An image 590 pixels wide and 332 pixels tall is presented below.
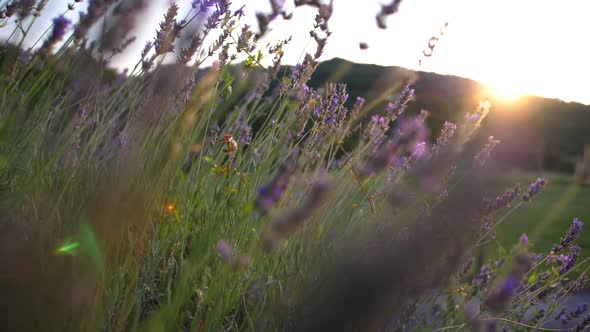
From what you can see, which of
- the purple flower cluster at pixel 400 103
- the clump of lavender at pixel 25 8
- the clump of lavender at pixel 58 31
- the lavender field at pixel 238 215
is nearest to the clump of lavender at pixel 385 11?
the lavender field at pixel 238 215

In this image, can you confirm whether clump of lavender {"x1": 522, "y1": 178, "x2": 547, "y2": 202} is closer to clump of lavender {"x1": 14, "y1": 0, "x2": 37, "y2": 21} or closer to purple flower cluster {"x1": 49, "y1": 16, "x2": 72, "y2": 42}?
purple flower cluster {"x1": 49, "y1": 16, "x2": 72, "y2": 42}

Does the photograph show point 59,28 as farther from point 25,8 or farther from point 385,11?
point 385,11

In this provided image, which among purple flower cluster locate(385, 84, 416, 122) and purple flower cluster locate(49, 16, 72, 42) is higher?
purple flower cluster locate(385, 84, 416, 122)

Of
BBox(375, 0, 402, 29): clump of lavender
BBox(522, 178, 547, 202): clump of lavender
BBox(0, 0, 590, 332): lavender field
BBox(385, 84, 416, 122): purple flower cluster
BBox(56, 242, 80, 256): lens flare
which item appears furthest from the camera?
BBox(385, 84, 416, 122): purple flower cluster

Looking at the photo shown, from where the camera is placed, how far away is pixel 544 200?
1088 centimetres

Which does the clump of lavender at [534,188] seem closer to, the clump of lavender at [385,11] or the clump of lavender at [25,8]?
the clump of lavender at [385,11]

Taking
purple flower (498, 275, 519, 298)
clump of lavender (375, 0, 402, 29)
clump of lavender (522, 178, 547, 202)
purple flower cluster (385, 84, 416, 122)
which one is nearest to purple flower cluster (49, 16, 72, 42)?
clump of lavender (375, 0, 402, 29)

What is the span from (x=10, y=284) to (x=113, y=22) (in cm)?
69

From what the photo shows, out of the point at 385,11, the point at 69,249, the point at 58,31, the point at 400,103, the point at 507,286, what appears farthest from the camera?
the point at 400,103

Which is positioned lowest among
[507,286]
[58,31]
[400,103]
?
[507,286]

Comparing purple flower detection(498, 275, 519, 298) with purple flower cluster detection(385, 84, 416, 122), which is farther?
purple flower cluster detection(385, 84, 416, 122)

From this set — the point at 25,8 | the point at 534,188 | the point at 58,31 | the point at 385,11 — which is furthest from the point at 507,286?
the point at 25,8

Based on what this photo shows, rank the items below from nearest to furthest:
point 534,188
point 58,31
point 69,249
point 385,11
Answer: point 69,249
point 385,11
point 58,31
point 534,188

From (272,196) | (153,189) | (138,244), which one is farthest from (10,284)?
(272,196)
